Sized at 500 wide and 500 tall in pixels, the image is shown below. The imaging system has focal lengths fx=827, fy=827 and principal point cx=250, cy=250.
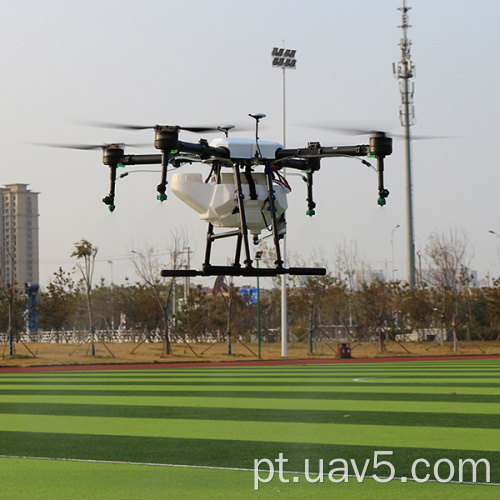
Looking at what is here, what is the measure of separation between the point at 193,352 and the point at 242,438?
96.9ft

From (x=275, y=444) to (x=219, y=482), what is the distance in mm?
2370

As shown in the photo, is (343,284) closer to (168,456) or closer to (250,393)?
(250,393)

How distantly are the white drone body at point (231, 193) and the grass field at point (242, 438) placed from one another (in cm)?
257

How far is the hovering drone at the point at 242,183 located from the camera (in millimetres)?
7602

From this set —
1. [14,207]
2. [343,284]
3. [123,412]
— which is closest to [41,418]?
[123,412]

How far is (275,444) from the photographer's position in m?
10.4

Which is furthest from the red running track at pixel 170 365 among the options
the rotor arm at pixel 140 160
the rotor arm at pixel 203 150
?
the rotor arm at pixel 203 150

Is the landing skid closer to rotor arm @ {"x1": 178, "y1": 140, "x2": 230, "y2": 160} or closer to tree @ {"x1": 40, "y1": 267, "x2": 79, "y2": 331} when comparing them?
rotor arm @ {"x1": 178, "y1": 140, "x2": 230, "y2": 160}

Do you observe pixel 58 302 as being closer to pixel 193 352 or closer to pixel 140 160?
pixel 193 352

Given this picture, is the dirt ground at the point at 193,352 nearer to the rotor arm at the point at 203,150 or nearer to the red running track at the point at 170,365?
the red running track at the point at 170,365

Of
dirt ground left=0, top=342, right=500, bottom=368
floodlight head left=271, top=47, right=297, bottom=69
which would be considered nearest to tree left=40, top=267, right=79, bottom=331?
dirt ground left=0, top=342, right=500, bottom=368

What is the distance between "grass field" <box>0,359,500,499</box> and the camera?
795cm

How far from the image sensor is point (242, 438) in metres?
10.9

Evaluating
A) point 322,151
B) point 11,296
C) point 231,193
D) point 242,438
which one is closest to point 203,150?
point 231,193
